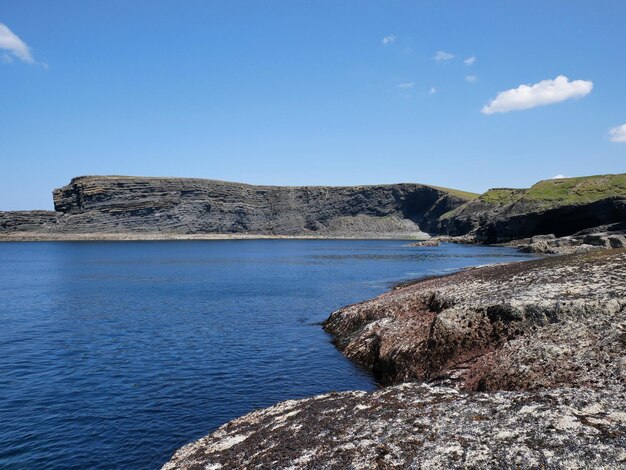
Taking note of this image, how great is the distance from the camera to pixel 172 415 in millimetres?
18953

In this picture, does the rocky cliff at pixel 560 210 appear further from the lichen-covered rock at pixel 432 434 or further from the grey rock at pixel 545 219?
the lichen-covered rock at pixel 432 434

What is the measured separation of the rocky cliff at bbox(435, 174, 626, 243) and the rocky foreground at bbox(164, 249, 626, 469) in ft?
423

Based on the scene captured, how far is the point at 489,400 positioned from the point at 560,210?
502ft

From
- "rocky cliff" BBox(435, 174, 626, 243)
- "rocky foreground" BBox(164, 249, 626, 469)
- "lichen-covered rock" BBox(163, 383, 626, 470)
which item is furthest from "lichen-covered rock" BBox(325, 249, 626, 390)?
"rocky cliff" BBox(435, 174, 626, 243)

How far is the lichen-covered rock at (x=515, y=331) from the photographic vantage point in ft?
41.5

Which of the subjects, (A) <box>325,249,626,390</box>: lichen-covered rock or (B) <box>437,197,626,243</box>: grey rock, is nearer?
(A) <box>325,249,626,390</box>: lichen-covered rock

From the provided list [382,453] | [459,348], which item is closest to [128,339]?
[459,348]

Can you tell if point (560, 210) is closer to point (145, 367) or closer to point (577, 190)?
point (577, 190)

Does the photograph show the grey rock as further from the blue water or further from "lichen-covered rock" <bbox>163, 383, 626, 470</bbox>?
"lichen-covered rock" <bbox>163, 383, 626, 470</bbox>

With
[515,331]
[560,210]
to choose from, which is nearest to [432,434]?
[515,331]

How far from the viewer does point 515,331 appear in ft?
53.9

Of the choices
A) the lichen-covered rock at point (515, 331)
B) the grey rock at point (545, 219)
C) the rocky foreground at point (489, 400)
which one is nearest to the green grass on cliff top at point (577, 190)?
the grey rock at point (545, 219)

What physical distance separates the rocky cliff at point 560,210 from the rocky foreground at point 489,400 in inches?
5076

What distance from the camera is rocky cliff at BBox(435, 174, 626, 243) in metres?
132
